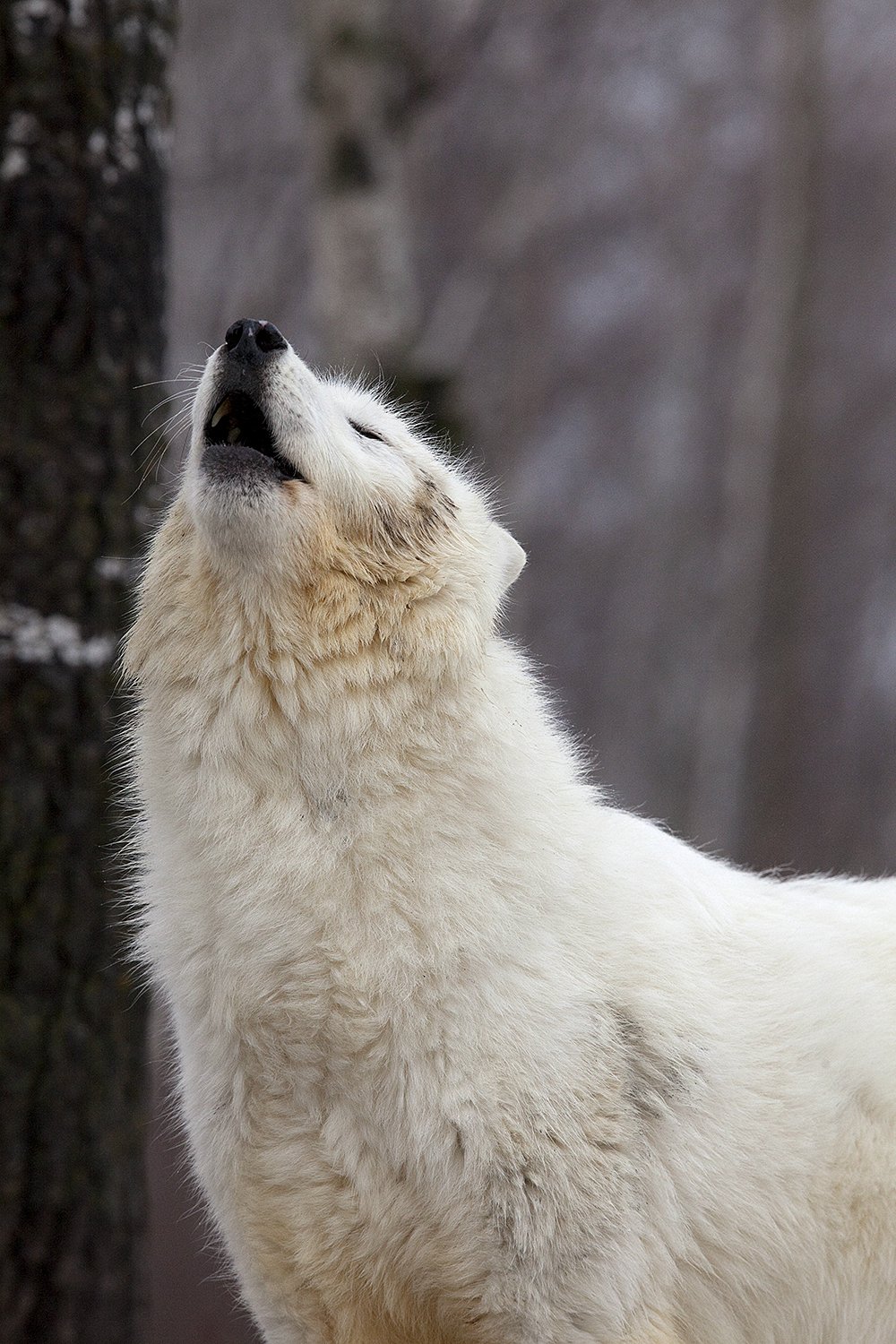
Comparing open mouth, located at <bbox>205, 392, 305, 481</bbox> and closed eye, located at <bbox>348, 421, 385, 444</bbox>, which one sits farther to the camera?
closed eye, located at <bbox>348, 421, 385, 444</bbox>

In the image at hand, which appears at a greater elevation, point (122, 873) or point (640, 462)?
point (640, 462)

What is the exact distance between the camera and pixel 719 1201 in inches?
121

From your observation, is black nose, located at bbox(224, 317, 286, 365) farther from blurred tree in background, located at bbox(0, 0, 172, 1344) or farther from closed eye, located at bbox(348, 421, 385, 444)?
blurred tree in background, located at bbox(0, 0, 172, 1344)

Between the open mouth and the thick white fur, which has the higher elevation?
the open mouth

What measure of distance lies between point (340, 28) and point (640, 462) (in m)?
10.7

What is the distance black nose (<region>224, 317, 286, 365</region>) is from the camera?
317 cm

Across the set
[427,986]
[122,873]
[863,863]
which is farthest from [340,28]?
[863,863]

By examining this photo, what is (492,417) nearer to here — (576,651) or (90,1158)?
(576,651)

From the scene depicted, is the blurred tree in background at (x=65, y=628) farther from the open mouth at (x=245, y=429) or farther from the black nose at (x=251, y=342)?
the black nose at (x=251, y=342)

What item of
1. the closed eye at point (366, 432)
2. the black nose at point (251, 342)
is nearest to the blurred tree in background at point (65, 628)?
the closed eye at point (366, 432)

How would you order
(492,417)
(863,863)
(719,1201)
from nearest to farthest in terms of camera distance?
(719,1201) < (492,417) < (863,863)

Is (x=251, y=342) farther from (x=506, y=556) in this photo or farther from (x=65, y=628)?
(x=65, y=628)

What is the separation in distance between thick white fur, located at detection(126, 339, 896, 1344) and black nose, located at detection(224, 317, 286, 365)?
0.03m

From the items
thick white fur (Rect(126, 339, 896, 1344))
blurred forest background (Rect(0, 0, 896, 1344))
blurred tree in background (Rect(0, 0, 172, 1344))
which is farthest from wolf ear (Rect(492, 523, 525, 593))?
blurred forest background (Rect(0, 0, 896, 1344))
